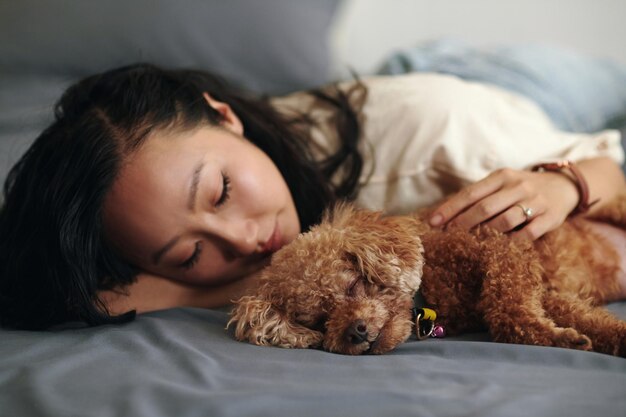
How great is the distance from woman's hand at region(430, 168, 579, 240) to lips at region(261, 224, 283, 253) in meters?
0.42

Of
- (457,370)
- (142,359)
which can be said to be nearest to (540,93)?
(457,370)

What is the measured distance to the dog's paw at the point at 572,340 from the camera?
3.74ft

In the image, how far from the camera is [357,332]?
120 centimetres

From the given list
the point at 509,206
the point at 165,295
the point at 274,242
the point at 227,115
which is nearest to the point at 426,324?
the point at 509,206

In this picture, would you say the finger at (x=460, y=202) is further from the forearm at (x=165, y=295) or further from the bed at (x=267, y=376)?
the forearm at (x=165, y=295)

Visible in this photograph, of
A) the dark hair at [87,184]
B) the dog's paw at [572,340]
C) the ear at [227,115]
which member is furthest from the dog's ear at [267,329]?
the ear at [227,115]

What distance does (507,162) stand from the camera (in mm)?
1731

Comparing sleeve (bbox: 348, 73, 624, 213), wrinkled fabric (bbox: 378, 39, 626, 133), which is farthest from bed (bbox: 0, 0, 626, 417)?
wrinkled fabric (bbox: 378, 39, 626, 133)

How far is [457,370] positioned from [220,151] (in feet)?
2.76

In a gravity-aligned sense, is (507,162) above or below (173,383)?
above

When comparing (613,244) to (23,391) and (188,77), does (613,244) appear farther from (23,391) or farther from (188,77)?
(23,391)

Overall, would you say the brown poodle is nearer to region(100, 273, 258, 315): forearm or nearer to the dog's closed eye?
the dog's closed eye

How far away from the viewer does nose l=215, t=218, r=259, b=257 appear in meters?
1.51

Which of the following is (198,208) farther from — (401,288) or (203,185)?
(401,288)
